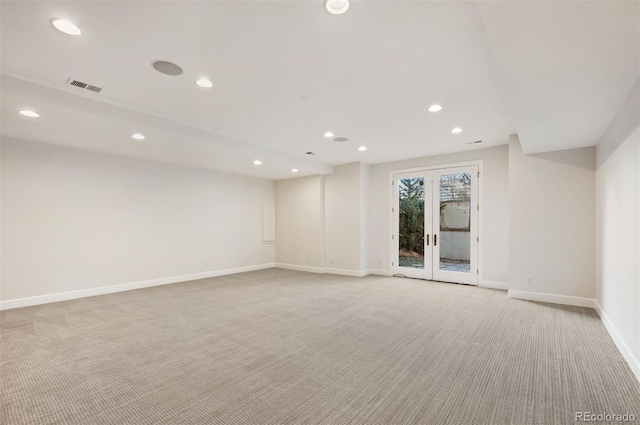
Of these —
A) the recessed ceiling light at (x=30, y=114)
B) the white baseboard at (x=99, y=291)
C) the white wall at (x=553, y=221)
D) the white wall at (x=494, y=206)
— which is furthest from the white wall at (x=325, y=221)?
the recessed ceiling light at (x=30, y=114)

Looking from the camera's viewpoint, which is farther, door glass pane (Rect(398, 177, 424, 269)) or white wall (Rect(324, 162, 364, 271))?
white wall (Rect(324, 162, 364, 271))

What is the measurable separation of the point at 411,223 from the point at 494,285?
212 cm

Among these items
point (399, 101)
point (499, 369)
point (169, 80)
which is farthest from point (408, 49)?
point (499, 369)

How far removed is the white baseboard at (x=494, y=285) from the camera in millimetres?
5664

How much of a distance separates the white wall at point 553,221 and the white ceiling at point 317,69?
321mm

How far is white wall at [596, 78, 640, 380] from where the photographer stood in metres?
2.69

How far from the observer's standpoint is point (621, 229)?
3178mm

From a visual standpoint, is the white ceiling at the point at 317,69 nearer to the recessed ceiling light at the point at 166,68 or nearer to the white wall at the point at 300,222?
the recessed ceiling light at the point at 166,68

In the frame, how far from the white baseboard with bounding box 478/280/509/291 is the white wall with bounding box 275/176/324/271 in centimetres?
383

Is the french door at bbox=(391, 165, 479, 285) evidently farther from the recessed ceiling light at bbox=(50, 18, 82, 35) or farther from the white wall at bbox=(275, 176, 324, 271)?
the recessed ceiling light at bbox=(50, 18, 82, 35)

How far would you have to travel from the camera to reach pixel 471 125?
178 inches

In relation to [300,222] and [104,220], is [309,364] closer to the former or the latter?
[104,220]

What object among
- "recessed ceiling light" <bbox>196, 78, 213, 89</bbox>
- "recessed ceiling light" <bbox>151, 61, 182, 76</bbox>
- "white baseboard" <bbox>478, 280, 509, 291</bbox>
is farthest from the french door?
"recessed ceiling light" <bbox>151, 61, 182, 76</bbox>

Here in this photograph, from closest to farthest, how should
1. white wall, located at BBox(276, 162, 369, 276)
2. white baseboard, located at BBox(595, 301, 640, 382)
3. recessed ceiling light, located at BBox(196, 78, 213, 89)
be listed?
white baseboard, located at BBox(595, 301, 640, 382), recessed ceiling light, located at BBox(196, 78, 213, 89), white wall, located at BBox(276, 162, 369, 276)
